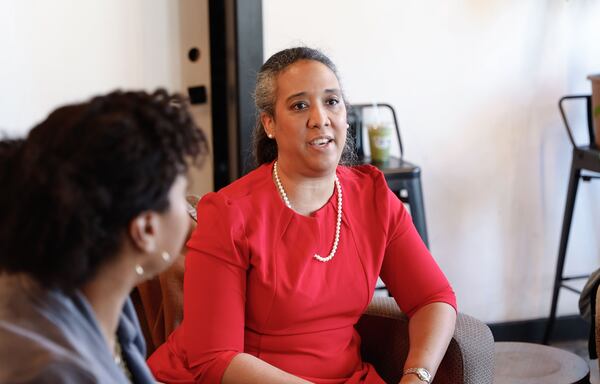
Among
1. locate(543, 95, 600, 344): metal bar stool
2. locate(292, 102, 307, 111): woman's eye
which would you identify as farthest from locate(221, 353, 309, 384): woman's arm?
locate(543, 95, 600, 344): metal bar stool

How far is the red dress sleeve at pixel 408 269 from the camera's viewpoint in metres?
1.88

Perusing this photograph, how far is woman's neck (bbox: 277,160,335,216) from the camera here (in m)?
1.82

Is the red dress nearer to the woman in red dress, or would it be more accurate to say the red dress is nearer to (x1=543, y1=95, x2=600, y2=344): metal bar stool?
the woman in red dress

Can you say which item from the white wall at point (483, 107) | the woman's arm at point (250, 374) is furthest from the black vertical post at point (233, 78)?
the woman's arm at point (250, 374)

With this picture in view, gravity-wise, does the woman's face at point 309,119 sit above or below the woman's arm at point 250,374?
above

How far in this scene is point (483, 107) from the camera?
9.98 ft

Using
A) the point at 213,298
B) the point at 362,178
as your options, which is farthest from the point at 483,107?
the point at 213,298

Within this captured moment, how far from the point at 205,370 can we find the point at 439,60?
1.66 metres

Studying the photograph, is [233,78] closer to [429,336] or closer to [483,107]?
[483,107]

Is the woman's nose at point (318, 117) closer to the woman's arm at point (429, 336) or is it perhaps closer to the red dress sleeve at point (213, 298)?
the red dress sleeve at point (213, 298)

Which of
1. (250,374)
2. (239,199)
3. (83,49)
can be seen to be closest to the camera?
(250,374)

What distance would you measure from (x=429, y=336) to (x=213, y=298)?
1.50 ft

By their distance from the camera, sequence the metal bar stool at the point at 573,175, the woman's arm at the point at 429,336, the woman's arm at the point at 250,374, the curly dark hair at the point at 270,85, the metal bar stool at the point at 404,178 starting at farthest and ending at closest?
the metal bar stool at the point at 573,175 < the metal bar stool at the point at 404,178 < the curly dark hair at the point at 270,85 < the woman's arm at the point at 429,336 < the woman's arm at the point at 250,374

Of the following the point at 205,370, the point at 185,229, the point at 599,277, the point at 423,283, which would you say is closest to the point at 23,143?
the point at 185,229
